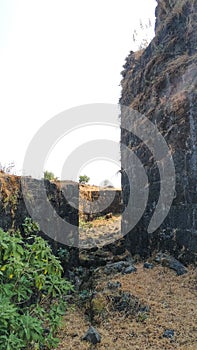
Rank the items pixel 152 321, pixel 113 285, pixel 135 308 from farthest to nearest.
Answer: pixel 113 285 < pixel 135 308 < pixel 152 321

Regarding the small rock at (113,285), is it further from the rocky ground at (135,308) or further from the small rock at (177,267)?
the small rock at (177,267)

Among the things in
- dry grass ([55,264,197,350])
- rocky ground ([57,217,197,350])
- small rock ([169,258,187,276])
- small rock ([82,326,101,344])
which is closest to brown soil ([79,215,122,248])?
rocky ground ([57,217,197,350])

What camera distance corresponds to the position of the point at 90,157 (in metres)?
8.01

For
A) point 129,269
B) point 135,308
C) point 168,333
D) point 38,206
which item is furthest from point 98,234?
point 168,333

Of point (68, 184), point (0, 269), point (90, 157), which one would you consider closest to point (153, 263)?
point (68, 184)

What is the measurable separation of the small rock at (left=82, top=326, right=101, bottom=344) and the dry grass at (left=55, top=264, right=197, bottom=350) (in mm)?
49

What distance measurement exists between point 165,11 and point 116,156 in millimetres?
3240

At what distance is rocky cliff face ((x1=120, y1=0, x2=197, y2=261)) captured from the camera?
474cm

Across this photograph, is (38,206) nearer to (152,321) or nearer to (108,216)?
(152,321)

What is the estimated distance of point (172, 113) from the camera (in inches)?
205

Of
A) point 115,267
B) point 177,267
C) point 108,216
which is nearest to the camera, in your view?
point 177,267

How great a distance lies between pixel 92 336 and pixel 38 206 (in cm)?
242

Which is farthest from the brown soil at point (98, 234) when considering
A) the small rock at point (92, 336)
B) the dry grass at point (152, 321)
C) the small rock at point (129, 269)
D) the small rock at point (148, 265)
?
the small rock at point (92, 336)

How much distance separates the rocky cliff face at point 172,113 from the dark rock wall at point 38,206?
131 centimetres
